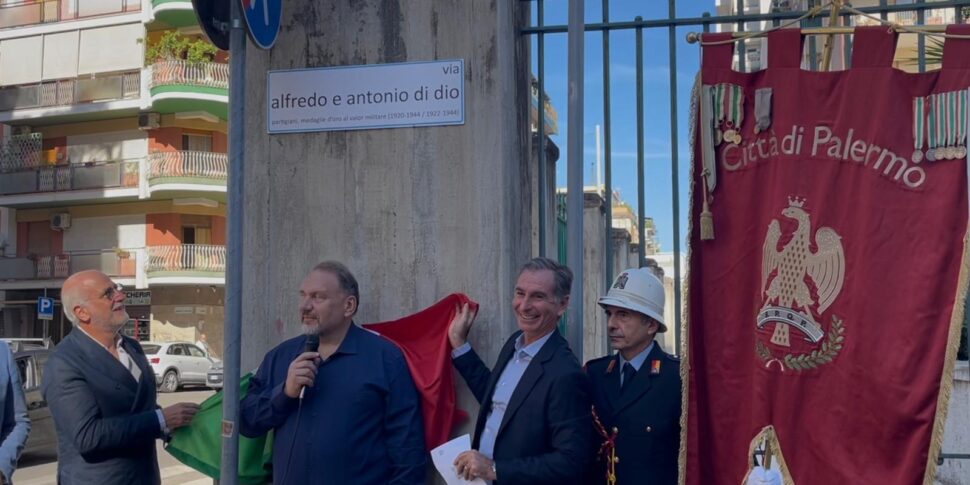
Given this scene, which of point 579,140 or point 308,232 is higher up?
point 579,140

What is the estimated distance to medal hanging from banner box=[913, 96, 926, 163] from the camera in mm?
4094

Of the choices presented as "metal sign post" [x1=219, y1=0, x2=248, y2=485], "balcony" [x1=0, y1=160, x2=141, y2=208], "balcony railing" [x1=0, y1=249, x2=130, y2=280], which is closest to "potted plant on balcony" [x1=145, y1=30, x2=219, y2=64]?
"balcony" [x1=0, y1=160, x2=141, y2=208]

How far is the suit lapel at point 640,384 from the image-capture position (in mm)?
3920

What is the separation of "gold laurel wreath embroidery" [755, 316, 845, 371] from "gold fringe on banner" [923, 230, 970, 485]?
1.39ft

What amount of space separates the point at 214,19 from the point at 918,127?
123 inches

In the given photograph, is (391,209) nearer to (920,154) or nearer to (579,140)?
(579,140)

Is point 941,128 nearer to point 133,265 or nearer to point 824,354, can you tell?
point 824,354

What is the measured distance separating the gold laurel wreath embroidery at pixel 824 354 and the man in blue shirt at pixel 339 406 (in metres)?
1.69

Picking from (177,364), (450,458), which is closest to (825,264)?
(450,458)

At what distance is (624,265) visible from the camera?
6.63 metres

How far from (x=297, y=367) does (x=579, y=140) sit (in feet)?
5.24

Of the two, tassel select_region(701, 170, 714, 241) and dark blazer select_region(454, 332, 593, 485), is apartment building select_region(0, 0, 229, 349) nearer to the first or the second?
tassel select_region(701, 170, 714, 241)

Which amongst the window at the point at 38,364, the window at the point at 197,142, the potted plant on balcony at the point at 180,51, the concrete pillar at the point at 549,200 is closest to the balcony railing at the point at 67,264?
the window at the point at 197,142

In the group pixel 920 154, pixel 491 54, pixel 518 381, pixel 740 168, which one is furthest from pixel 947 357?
pixel 491 54
